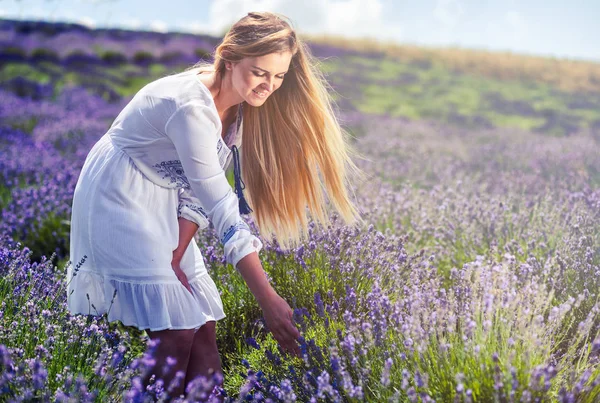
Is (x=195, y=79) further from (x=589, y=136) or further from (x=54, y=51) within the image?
(x=54, y=51)

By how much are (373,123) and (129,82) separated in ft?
19.7

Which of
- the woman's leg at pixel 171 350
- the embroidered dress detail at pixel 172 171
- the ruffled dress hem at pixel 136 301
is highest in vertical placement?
the embroidered dress detail at pixel 172 171

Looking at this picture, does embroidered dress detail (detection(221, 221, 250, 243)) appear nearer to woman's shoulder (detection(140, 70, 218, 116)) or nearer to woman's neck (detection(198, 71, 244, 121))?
woman's shoulder (detection(140, 70, 218, 116))

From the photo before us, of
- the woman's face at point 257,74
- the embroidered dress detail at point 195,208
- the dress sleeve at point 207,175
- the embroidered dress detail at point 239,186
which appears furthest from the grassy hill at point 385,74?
the dress sleeve at point 207,175

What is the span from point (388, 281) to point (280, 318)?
42.2 inches

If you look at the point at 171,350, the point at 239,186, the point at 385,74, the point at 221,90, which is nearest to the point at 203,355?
the point at 171,350

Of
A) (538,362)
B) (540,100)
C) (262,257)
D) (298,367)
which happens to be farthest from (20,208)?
(540,100)

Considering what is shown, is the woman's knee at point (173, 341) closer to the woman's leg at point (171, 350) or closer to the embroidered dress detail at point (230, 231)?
the woman's leg at point (171, 350)

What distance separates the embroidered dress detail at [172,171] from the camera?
7.17 ft

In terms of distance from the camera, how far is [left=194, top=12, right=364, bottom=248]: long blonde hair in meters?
2.51

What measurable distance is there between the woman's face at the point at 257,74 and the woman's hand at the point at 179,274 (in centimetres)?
72

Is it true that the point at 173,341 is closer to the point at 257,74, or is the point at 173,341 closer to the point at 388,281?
the point at 257,74

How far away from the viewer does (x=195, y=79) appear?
A: 83.8 inches

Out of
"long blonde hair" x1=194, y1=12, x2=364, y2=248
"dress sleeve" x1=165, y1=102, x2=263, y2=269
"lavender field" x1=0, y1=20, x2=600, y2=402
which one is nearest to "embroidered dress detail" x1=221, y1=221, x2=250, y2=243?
"dress sleeve" x1=165, y1=102, x2=263, y2=269
